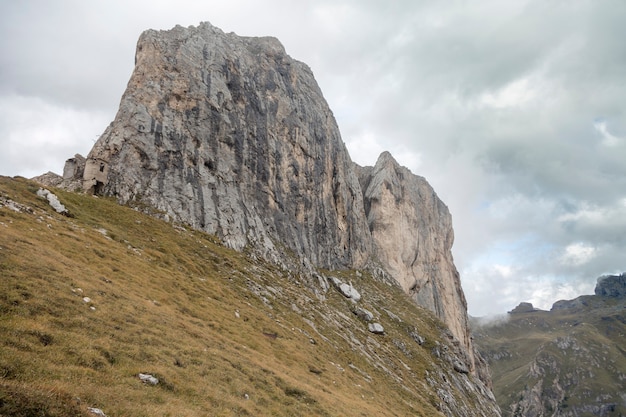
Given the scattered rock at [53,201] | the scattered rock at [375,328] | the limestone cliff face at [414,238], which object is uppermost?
the limestone cliff face at [414,238]

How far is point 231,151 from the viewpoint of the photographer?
3258 inches

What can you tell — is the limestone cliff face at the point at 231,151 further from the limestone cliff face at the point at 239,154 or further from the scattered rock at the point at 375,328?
the scattered rock at the point at 375,328

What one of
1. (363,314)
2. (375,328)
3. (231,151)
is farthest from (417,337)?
(231,151)

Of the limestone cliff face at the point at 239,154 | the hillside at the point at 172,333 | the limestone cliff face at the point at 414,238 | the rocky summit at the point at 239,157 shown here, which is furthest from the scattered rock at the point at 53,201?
the limestone cliff face at the point at 414,238

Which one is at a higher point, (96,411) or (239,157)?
(239,157)

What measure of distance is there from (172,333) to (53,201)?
30.4 metres

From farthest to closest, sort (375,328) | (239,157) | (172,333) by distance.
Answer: (239,157) → (375,328) → (172,333)

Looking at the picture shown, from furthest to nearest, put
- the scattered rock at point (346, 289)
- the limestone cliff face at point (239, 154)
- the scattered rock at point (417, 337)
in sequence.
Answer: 1. the scattered rock at point (346, 289)
2. the scattered rock at point (417, 337)
3. the limestone cliff face at point (239, 154)

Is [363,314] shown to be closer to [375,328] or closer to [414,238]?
[375,328]

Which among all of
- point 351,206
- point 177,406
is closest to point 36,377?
point 177,406

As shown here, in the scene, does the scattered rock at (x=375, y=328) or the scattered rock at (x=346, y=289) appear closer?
the scattered rock at (x=375, y=328)

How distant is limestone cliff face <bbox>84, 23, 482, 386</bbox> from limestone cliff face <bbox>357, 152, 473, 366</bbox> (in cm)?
181

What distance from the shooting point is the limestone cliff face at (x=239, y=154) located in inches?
2702

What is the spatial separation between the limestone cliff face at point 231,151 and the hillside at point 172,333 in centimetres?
781
